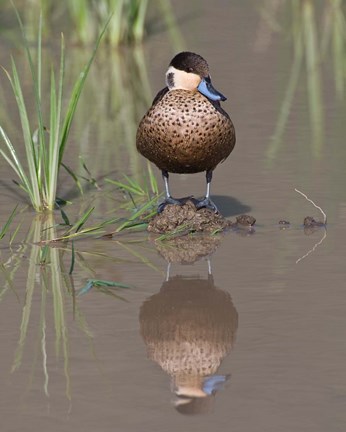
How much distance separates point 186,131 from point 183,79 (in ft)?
0.98

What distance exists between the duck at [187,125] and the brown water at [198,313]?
1.25 feet

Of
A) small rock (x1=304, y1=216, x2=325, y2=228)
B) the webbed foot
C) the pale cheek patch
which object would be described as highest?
the pale cheek patch

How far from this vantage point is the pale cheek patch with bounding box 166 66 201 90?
5504mm

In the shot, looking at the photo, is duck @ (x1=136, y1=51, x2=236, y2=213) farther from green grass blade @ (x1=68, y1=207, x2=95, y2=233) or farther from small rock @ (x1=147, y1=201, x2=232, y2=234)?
green grass blade @ (x1=68, y1=207, x2=95, y2=233)

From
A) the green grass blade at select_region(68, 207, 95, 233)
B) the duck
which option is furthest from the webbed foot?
the green grass blade at select_region(68, 207, 95, 233)

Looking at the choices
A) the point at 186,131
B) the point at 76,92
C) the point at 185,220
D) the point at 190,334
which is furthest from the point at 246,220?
the point at 190,334

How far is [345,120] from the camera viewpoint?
25.7 feet

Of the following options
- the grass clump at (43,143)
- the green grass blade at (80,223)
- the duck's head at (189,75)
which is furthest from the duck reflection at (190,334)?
the grass clump at (43,143)

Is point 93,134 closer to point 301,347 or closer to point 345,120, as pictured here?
point 345,120

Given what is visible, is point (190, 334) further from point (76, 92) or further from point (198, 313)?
point (76, 92)

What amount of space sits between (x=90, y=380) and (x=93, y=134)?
4.16 m

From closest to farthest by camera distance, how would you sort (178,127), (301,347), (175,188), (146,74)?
(301,347) → (178,127) → (175,188) → (146,74)

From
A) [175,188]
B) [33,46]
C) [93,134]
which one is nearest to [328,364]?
A: [175,188]

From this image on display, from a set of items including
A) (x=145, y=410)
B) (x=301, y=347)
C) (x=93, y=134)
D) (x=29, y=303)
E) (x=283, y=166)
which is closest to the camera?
(x=145, y=410)
